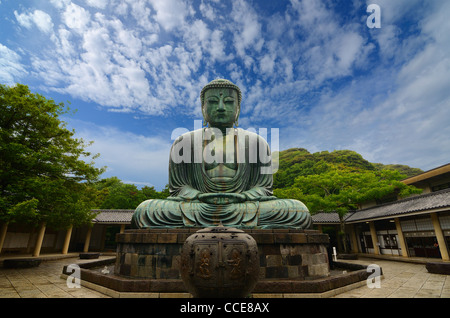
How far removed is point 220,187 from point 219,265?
3928 mm

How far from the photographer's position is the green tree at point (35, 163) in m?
8.08

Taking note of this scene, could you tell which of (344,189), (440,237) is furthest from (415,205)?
(344,189)

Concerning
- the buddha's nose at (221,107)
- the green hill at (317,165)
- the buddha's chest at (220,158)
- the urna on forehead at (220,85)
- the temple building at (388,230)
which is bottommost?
the temple building at (388,230)

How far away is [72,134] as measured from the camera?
35.8ft

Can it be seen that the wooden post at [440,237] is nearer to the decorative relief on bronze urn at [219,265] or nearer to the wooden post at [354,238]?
the wooden post at [354,238]

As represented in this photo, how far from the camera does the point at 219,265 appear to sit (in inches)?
131

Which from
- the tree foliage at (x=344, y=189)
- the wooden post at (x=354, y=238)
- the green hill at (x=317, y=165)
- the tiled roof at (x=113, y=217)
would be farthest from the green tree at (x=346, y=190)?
the green hill at (x=317, y=165)

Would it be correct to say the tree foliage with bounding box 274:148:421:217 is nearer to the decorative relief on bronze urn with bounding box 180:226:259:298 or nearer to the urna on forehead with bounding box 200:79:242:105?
the urna on forehead with bounding box 200:79:242:105

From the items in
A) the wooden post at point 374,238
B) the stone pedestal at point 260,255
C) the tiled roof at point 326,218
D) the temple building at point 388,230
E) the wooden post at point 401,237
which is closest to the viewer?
the stone pedestal at point 260,255

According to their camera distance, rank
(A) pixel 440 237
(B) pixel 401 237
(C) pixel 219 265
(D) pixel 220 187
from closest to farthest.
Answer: (C) pixel 219 265 < (D) pixel 220 187 < (A) pixel 440 237 < (B) pixel 401 237

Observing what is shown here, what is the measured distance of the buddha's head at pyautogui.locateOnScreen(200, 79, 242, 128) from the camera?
26.2ft

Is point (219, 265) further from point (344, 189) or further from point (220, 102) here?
point (344, 189)
